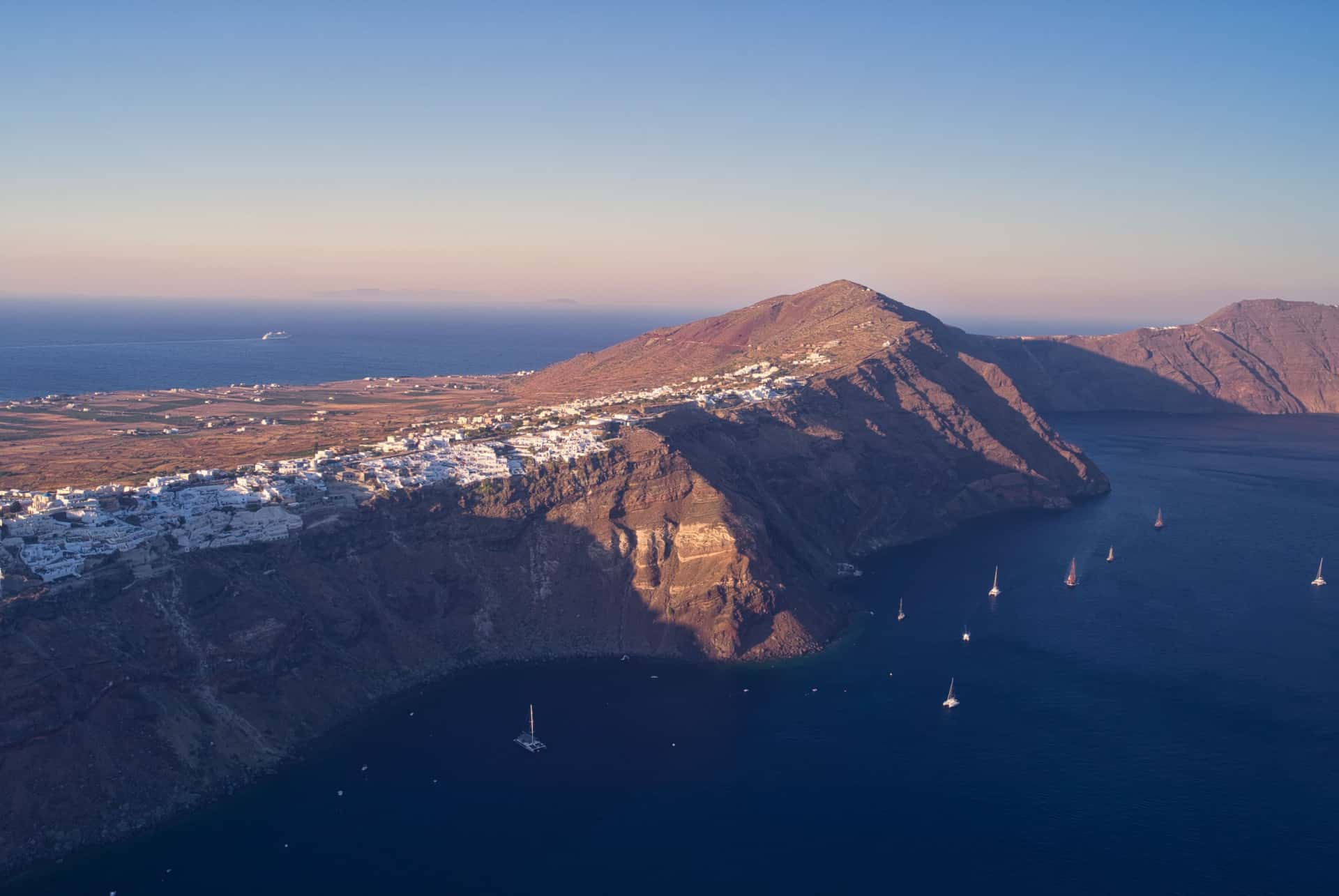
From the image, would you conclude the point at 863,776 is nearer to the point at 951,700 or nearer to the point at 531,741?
the point at 951,700

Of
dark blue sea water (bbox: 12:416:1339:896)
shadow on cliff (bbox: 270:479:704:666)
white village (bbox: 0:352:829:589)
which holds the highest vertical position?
white village (bbox: 0:352:829:589)

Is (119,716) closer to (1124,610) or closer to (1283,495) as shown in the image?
(1124,610)

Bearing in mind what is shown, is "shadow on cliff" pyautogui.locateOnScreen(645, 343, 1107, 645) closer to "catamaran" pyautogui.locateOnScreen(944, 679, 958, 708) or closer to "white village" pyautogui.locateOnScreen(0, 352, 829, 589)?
"white village" pyautogui.locateOnScreen(0, 352, 829, 589)

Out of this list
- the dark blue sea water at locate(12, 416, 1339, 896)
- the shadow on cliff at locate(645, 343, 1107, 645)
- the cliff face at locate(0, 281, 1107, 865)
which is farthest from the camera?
the shadow on cliff at locate(645, 343, 1107, 645)

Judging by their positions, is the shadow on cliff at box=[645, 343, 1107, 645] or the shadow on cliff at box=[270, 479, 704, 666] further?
the shadow on cliff at box=[645, 343, 1107, 645]

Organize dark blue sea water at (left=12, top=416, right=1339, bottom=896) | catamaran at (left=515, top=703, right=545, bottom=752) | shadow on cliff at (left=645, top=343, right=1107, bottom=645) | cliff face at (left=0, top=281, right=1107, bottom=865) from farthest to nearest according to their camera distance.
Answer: shadow on cliff at (left=645, top=343, right=1107, bottom=645)
catamaran at (left=515, top=703, right=545, bottom=752)
cliff face at (left=0, top=281, right=1107, bottom=865)
dark blue sea water at (left=12, top=416, right=1339, bottom=896)

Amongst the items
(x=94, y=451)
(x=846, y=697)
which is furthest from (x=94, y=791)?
(x=94, y=451)

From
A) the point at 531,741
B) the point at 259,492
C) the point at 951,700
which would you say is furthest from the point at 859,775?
the point at 259,492

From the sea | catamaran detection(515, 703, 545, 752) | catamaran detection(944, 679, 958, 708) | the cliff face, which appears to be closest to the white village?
the cliff face
